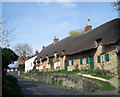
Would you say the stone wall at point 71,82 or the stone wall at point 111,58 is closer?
the stone wall at point 71,82

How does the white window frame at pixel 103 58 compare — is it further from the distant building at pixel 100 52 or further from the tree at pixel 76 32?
the tree at pixel 76 32

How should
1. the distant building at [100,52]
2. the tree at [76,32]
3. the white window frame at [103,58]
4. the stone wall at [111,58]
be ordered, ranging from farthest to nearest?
the tree at [76,32] < the white window frame at [103,58] < the distant building at [100,52] < the stone wall at [111,58]

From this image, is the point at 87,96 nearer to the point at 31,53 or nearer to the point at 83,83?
the point at 83,83

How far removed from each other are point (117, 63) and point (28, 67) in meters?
35.6

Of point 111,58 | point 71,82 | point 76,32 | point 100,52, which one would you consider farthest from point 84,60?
point 76,32

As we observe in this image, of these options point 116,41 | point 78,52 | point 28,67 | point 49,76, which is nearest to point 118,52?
point 116,41

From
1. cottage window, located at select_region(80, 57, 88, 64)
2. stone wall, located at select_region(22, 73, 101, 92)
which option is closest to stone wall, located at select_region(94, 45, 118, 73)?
cottage window, located at select_region(80, 57, 88, 64)

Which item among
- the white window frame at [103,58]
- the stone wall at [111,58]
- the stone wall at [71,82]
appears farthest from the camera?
the white window frame at [103,58]

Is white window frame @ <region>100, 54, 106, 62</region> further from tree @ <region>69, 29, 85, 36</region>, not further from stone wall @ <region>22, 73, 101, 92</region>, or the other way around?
tree @ <region>69, 29, 85, 36</region>

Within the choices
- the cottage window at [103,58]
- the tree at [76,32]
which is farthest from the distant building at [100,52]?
the tree at [76,32]

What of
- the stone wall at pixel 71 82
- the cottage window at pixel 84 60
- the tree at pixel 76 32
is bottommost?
the stone wall at pixel 71 82

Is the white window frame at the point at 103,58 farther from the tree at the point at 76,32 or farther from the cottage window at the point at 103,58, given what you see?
the tree at the point at 76,32

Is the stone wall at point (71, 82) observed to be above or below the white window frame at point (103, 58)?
below

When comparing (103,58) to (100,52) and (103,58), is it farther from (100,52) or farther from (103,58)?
(100,52)
